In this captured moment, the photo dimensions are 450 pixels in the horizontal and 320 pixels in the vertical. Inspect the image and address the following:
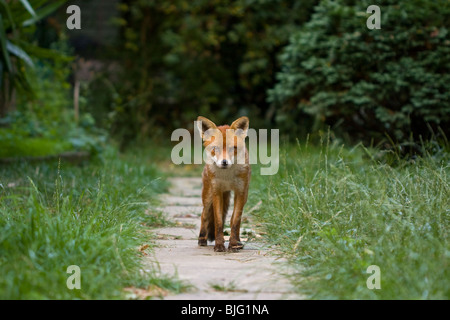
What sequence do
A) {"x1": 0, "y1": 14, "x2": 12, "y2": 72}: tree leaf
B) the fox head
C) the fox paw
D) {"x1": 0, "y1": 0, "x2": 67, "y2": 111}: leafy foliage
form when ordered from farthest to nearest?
{"x1": 0, "y1": 0, "x2": 67, "y2": 111}: leafy foliage < {"x1": 0, "y1": 14, "x2": 12, "y2": 72}: tree leaf < the fox paw < the fox head

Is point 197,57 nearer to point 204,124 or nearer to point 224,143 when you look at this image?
point 204,124

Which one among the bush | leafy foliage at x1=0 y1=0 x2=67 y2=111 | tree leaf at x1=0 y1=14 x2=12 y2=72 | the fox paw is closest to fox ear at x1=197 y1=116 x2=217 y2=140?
the fox paw

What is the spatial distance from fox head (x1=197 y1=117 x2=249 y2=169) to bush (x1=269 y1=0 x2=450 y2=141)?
349 centimetres

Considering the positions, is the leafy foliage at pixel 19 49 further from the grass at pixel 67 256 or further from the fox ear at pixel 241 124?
the fox ear at pixel 241 124

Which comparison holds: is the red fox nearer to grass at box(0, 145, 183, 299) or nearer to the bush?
grass at box(0, 145, 183, 299)

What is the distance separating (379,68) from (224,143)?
4227mm

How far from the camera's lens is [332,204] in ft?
13.0

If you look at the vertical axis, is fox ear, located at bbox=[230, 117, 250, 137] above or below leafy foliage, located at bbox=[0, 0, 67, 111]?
below

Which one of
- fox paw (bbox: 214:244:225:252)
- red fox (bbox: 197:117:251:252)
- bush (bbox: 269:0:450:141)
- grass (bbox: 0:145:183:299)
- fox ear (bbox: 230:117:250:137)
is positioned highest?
bush (bbox: 269:0:450:141)

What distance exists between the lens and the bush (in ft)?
21.9

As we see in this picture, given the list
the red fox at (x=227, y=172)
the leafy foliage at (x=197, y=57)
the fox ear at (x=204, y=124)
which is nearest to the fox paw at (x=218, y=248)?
the red fox at (x=227, y=172)

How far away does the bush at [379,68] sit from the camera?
21.9 feet

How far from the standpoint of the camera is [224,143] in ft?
11.9

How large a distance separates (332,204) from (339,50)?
12.9ft
